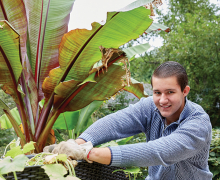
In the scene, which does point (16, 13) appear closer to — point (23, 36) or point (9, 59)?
point (23, 36)

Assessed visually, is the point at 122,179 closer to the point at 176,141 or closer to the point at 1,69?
the point at 176,141

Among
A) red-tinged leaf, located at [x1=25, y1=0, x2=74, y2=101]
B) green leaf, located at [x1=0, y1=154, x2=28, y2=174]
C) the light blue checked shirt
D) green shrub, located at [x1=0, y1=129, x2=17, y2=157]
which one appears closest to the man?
the light blue checked shirt

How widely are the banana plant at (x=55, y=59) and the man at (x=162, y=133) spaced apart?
267mm

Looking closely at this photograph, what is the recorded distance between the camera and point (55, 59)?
2.09m

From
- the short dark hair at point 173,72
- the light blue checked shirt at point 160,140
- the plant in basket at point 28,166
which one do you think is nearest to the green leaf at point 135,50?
the light blue checked shirt at point 160,140

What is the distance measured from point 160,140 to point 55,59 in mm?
1329

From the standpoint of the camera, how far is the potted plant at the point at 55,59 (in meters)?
1.58

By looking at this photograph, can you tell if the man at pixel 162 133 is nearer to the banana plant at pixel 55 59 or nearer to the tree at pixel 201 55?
the banana plant at pixel 55 59

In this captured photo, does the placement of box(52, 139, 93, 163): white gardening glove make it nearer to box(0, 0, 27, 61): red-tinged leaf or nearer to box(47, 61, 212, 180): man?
box(47, 61, 212, 180): man

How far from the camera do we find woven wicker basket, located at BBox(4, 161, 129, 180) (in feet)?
2.36

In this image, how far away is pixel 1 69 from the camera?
1727 mm

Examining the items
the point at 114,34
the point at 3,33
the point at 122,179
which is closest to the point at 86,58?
the point at 114,34

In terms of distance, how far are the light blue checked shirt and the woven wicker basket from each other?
0.09m

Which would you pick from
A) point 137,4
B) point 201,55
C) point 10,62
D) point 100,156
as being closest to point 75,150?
point 100,156
